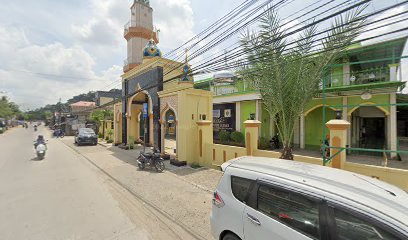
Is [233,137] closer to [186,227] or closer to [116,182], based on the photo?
[116,182]

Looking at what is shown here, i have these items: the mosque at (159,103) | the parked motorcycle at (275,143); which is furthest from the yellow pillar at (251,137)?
the parked motorcycle at (275,143)

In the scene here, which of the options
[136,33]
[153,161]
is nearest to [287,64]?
[153,161]

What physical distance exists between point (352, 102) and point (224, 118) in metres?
10.0

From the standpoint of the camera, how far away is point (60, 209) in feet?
16.7

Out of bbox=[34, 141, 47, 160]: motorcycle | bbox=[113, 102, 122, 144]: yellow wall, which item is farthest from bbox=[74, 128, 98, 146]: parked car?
bbox=[34, 141, 47, 160]: motorcycle

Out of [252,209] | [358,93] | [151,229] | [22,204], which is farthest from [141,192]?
[358,93]

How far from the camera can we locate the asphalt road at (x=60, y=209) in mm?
4066

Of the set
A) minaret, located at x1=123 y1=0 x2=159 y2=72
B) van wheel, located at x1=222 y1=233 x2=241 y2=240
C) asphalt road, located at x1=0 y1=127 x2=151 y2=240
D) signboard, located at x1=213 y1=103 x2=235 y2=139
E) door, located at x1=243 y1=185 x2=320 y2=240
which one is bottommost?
asphalt road, located at x1=0 y1=127 x2=151 y2=240

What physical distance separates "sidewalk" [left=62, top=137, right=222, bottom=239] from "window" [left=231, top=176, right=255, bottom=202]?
1730mm

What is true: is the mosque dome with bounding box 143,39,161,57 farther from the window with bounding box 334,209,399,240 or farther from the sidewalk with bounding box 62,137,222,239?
the window with bounding box 334,209,399,240

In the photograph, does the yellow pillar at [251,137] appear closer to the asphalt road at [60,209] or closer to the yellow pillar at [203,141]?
the yellow pillar at [203,141]

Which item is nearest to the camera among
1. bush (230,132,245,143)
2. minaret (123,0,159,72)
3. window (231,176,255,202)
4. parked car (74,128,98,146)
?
window (231,176,255,202)

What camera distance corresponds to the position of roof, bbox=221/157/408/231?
1.88m

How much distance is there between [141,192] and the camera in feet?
21.4
